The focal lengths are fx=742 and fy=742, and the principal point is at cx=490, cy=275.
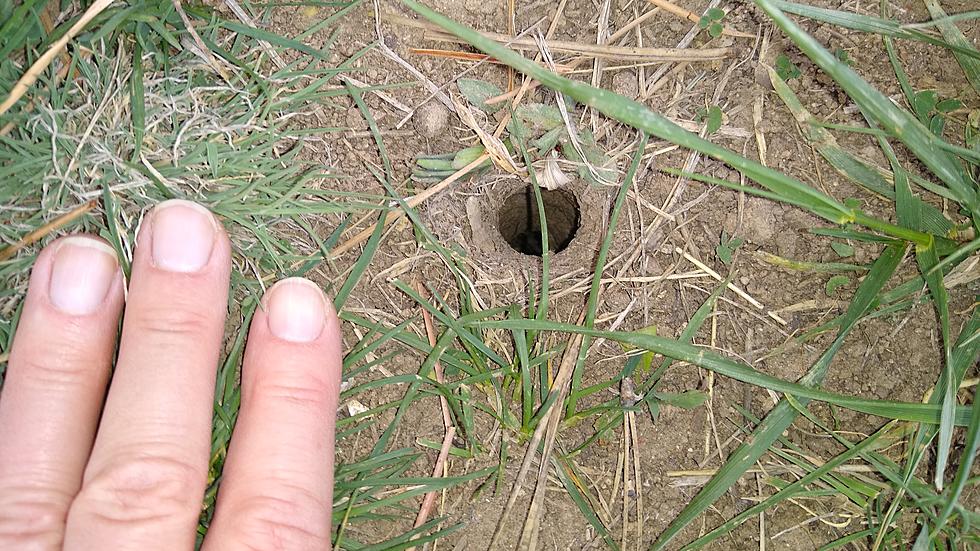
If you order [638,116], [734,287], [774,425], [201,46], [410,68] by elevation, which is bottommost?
[774,425]

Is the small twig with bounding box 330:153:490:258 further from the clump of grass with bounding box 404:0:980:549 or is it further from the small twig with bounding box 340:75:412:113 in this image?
the clump of grass with bounding box 404:0:980:549

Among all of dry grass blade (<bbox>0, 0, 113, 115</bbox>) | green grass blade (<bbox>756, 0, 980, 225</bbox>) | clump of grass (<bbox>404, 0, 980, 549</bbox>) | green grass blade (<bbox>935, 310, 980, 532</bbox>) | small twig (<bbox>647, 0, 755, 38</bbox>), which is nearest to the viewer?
green grass blade (<bbox>756, 0, 980, 225</bbox>)

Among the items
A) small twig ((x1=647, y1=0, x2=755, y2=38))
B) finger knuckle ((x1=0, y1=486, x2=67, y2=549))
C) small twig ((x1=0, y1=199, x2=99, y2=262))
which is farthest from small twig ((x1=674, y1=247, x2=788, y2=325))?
finger knuckle ((x1=0, y1=486, x2=67, y2=549))

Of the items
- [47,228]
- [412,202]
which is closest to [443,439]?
[412,202]

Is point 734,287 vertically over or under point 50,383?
under

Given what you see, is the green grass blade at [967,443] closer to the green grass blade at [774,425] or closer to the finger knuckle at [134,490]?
the green grass blade at [774,425]

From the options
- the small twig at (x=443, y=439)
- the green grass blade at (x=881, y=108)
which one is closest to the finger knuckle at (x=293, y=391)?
the small twig at (x=443, y=439)

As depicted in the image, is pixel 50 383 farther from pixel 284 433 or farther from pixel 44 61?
pixel 44 61

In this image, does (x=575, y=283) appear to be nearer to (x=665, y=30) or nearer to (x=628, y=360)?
(x=628, y=360)
